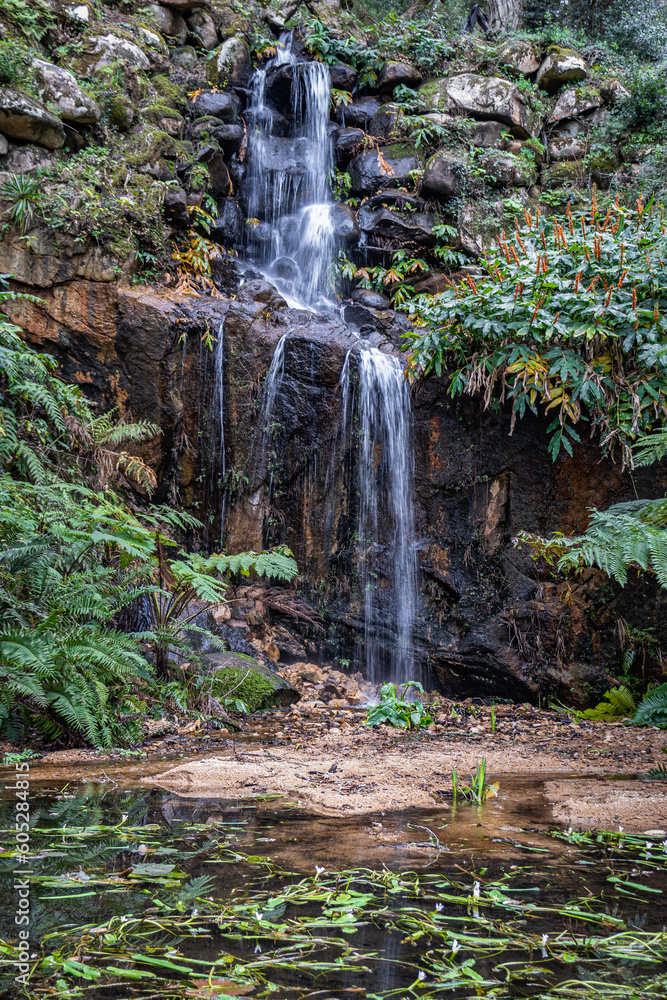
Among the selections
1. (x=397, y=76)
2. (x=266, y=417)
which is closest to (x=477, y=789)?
(x=266, y=417)

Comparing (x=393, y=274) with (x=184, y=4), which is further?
(x=184, y=4)

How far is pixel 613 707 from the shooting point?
18.3ft

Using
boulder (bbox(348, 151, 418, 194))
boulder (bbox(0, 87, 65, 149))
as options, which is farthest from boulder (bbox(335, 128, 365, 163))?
boulder (bbox(0, 87, 65, 149))

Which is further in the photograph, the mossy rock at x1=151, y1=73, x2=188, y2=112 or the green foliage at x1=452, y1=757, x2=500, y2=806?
the mossy rock at x1=151, y1=73, x2=188, y2=112

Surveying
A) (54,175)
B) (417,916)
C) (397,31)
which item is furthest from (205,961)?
(397,31)

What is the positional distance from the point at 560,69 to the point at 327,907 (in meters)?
14.6

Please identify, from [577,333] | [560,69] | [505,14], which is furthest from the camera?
[505,14]

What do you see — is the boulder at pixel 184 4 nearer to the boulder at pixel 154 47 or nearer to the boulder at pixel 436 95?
the boulder at pixel 154 47

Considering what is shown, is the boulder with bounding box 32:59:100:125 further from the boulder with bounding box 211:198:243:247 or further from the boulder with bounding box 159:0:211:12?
the boulder with bounding box 159:0:211:12

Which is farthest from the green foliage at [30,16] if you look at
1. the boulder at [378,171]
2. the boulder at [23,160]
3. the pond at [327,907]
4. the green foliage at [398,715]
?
the pond at [327,907]

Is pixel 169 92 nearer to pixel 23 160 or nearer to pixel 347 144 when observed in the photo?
pixel 347 144

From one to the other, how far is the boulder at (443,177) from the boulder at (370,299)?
230 centimetres

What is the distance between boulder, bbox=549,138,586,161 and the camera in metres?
11.2

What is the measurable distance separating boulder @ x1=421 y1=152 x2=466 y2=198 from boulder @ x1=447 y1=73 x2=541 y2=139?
1553 millimetres
